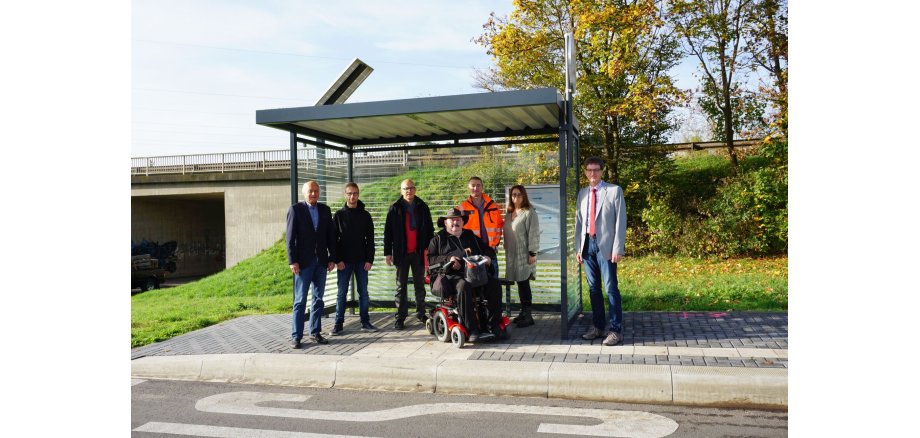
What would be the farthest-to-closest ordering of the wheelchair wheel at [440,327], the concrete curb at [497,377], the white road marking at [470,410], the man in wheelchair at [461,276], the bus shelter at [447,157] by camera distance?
the bus shelter at [447,157], the wheelchair wheel at [440,327], the man in wheelchair at [461,276], the concrete curb at [497,377], the white road marking at [470,410]

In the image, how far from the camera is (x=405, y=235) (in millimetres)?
8234

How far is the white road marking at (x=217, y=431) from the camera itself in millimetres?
4832

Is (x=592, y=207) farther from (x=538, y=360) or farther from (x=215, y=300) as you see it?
(x=215, y=300)

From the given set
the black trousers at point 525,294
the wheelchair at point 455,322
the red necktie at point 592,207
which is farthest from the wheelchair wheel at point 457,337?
the red necktie at point 592,207

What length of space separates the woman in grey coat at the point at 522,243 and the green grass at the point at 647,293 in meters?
2.13

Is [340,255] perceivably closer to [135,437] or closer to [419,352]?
[419,352]

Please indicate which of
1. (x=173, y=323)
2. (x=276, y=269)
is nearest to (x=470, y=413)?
(x=173, y=323)

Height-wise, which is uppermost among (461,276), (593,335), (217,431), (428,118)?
(428,118)

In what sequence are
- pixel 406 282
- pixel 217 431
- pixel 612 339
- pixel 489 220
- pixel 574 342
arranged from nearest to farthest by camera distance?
pixel 217 431 → pixel 612 339 → pixel 574 342 → pixel 489 220 → pixel 406 282

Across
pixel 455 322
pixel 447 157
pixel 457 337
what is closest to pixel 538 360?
pixel 457 337

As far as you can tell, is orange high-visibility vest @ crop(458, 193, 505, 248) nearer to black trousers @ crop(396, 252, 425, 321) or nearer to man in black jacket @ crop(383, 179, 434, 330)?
man in black jacket @ crop(383, 179, 434, 330)

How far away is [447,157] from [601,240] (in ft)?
10.2

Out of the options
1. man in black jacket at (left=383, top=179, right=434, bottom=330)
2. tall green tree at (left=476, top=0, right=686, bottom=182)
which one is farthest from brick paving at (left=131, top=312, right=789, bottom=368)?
tall green tree at (left=476, top=0, right=686, bottom=182)

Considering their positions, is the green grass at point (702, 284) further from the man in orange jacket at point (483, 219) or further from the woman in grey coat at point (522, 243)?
the man in orange jacket at point (483, 219)
